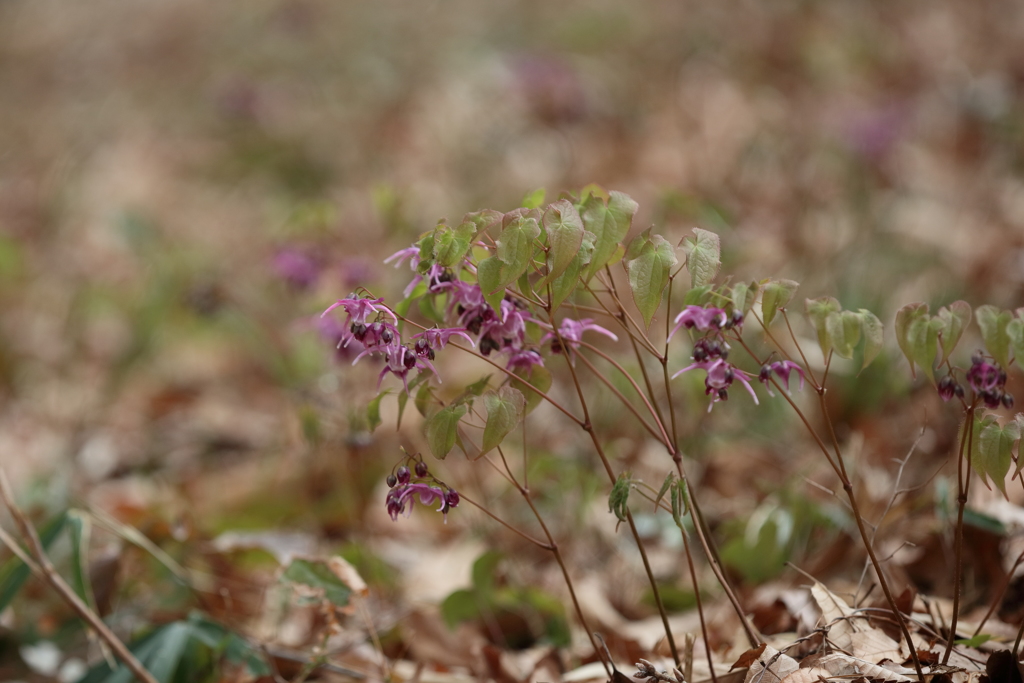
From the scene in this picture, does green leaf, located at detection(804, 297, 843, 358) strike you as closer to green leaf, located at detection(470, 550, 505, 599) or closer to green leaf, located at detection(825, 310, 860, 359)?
green leaf, located at detection(825, 310, 860, 359)

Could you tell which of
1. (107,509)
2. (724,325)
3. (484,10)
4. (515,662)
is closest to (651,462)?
(515,662)

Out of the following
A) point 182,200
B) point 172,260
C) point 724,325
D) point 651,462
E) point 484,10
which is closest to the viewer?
point 724,325

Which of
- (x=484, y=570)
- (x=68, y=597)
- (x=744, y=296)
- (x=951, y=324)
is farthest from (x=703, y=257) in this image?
(x=68, y=597)

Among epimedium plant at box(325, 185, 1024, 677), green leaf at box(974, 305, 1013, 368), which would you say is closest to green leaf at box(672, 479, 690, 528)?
epimedium plant at box(325, 185, 1024, 677)

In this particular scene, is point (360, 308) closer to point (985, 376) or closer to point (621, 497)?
point (621, 497)

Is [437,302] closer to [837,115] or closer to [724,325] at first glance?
[724,325]

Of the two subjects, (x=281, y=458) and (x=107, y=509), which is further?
(x=281, y=458)

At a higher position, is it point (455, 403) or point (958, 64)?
point (958, 64)
